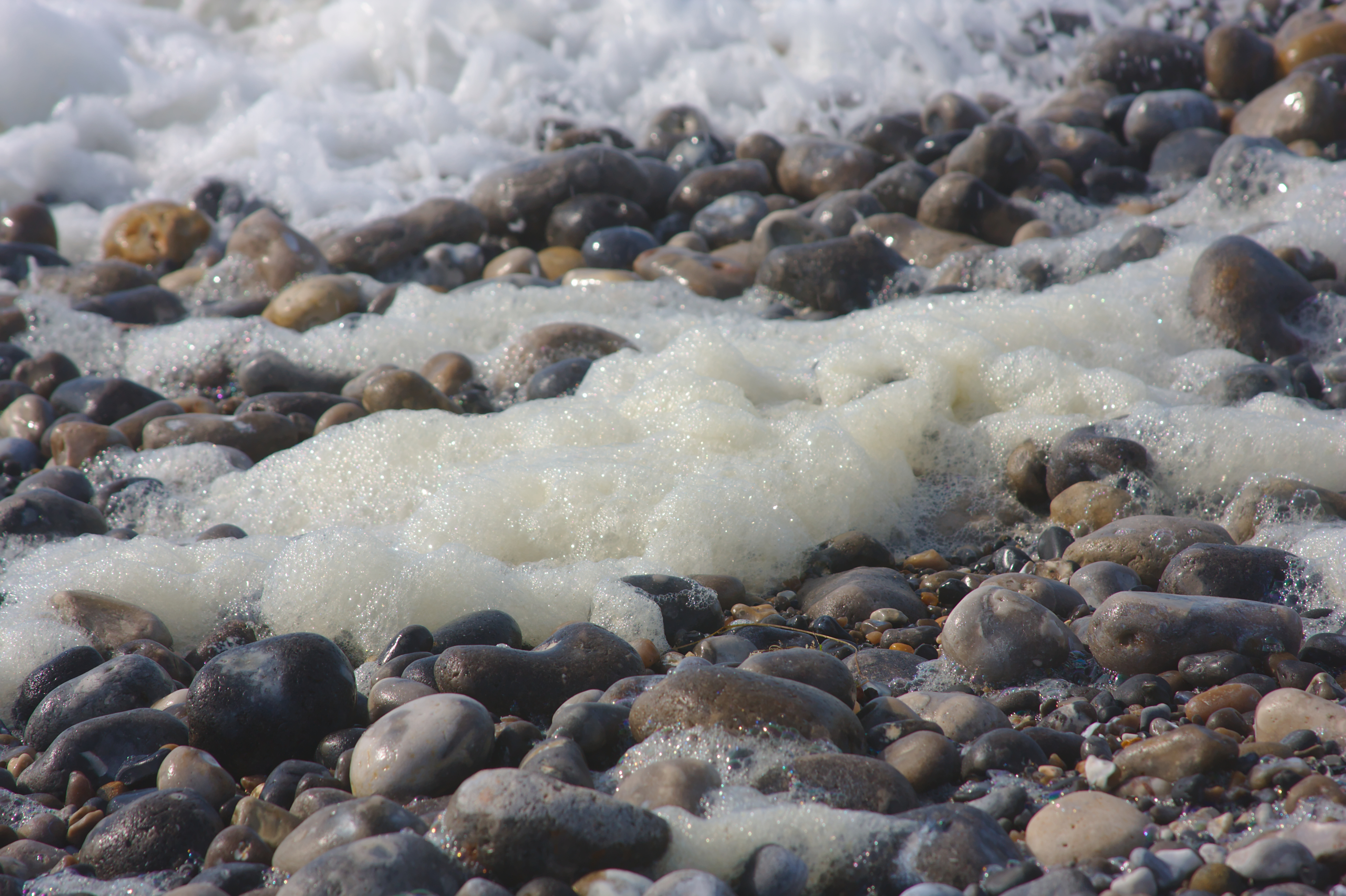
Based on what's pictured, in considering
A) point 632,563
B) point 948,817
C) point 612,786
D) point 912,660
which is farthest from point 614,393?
point 948,817

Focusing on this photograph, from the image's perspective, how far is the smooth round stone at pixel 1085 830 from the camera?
145 centimetres

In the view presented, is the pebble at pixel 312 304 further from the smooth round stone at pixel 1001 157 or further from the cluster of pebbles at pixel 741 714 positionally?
the smooth round stone at pixel 1001 157

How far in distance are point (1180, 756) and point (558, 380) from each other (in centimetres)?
274

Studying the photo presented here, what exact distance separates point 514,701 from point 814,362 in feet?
7.45

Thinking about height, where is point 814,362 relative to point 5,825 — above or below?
above

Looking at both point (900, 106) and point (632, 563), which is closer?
point (632, 563)

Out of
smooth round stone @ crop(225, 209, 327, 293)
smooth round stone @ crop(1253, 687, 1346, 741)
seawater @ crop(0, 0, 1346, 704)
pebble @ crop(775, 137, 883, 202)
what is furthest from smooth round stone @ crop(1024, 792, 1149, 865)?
pebble @ crop(775, 137, 883, 202)

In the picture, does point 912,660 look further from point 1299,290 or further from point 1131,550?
point 1299,290

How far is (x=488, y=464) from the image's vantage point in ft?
10.5

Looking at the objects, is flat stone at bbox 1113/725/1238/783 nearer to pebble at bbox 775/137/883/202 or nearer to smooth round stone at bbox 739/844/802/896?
smooth round stone at bbox 739/844/802/896

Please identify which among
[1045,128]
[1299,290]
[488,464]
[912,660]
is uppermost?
[1045,128]

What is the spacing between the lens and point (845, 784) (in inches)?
64.1

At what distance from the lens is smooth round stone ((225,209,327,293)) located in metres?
5.60

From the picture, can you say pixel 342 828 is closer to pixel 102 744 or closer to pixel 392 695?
pixel 392 695
